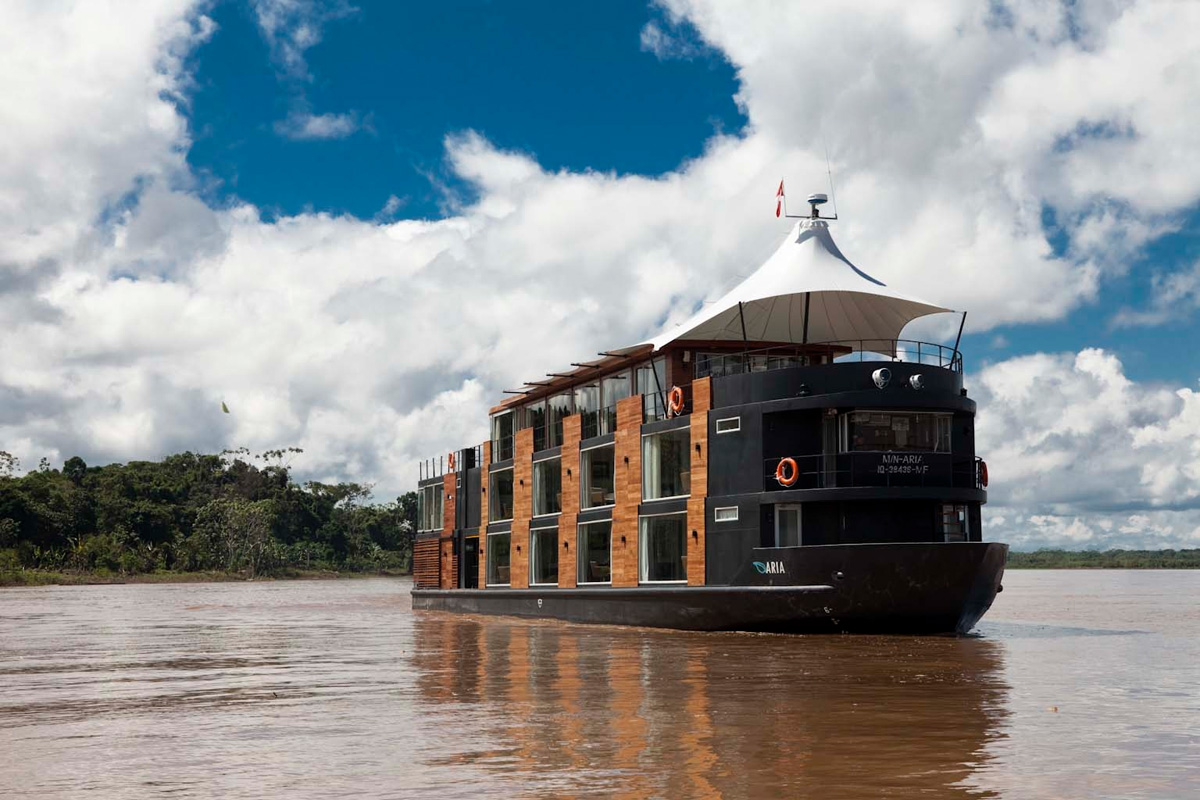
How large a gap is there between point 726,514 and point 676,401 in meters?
3.21

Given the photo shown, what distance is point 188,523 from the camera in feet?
371

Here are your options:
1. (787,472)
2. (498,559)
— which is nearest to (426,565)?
(498,559)

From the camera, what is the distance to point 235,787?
10.0 m

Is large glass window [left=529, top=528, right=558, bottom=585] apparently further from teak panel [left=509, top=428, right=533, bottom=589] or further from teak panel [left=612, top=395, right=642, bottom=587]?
teak panel [left=612, top=395, right=642, bottom=587]

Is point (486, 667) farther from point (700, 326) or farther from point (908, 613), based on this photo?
point (700, 326)

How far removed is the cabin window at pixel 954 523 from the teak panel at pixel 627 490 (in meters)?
7.44

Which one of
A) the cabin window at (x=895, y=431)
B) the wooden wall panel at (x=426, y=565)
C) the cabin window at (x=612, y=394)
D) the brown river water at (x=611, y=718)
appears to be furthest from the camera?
the wooden wall panel at (x=426, y=565)

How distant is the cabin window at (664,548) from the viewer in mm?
29500

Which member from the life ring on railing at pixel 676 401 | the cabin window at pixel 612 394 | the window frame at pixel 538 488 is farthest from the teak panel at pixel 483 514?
the life ring on railing at pixel 676 401

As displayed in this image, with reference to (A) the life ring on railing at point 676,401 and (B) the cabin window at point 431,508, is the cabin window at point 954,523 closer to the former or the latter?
(A) the life ring on railing at point 676,401

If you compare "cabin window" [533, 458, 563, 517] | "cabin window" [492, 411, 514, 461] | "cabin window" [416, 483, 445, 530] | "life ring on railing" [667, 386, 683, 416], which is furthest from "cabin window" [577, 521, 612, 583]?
"cabin window" [416, 483, 445, 530]

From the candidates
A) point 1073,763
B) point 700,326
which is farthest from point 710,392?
point 1073,763

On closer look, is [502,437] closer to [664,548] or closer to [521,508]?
[521,508]

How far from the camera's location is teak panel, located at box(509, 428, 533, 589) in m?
37.8
